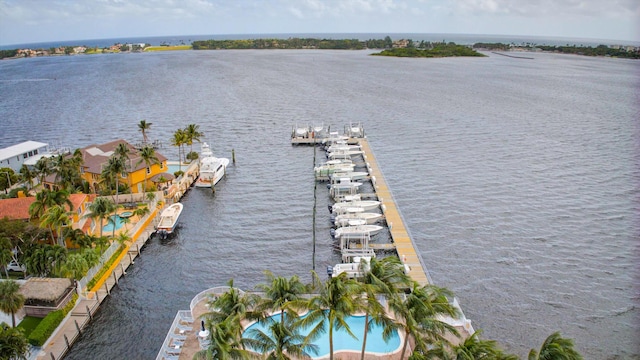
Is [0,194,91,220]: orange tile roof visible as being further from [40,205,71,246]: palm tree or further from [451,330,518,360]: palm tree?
[451,330,518,360]: palm tree

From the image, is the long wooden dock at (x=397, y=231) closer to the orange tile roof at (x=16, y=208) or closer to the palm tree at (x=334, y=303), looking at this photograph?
the palm tree at (x=334, y=303)

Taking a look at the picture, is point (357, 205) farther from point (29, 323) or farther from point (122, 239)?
point (29, 323)

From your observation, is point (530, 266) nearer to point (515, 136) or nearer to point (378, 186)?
point (378, 186)

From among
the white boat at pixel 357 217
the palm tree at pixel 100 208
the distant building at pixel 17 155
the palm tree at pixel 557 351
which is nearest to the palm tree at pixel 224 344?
the palm tree at pixel 557 351

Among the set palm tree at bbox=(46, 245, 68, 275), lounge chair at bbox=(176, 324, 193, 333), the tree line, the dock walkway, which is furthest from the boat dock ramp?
palm tree at bbox=(46, 245, 68, 275)

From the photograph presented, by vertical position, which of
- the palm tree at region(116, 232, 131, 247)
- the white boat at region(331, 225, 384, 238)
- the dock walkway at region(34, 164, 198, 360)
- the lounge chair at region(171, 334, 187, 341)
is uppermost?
the palm tree at region(116, 232, 131, 247)

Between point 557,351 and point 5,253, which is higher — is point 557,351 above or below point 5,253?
above

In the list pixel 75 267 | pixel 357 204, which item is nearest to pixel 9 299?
pixel 75 267
